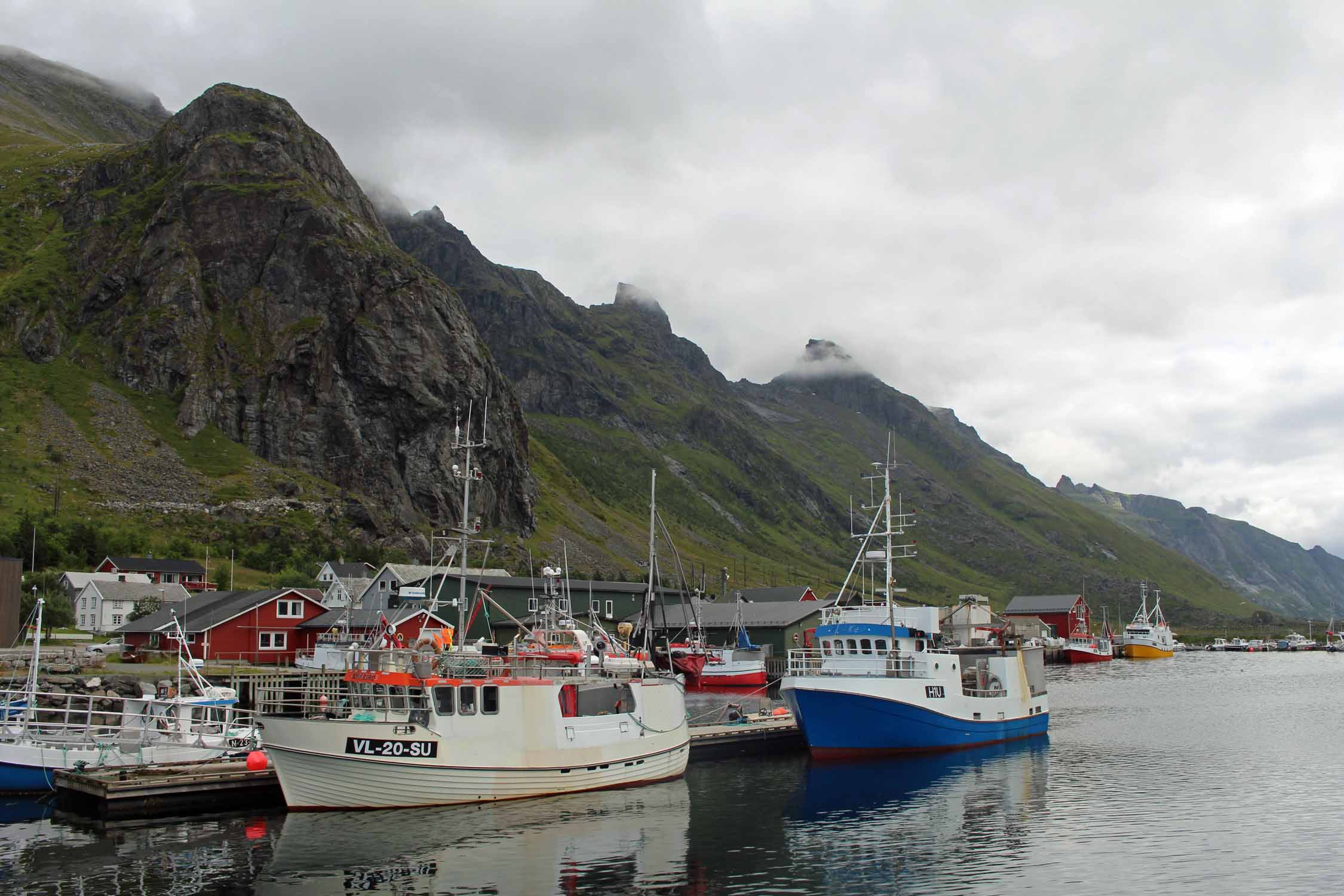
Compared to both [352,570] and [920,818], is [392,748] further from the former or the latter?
[352,570]

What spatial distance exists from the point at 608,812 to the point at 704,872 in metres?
8.98

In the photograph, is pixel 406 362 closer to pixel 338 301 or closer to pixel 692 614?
pixel 338 301

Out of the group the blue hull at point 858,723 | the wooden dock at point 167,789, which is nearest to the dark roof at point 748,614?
the blue hull at point 858,723

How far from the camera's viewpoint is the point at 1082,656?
158 metres

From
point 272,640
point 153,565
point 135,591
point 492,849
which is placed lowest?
point 492,849

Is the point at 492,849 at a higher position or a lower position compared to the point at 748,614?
lower

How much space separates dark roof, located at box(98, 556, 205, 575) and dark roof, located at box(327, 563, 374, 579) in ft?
55.7

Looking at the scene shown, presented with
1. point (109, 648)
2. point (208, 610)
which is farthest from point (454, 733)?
point (208, 610)

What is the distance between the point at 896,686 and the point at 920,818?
13.2m

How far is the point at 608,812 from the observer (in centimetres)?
3769

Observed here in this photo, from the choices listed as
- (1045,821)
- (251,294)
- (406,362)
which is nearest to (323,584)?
(406,362)

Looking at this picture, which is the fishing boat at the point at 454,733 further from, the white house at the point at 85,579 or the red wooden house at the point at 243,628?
the white house at the point at 85,579

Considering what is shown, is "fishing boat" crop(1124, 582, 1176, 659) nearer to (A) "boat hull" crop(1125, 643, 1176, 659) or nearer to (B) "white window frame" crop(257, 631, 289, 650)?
(A) "boat hull" crop(1125, 643, 1176, 659)

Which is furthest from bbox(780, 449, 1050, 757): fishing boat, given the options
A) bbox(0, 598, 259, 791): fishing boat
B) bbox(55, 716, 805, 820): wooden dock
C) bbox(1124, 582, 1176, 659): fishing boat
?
bbox(1124, 582, 1176, 659): fishing boat
